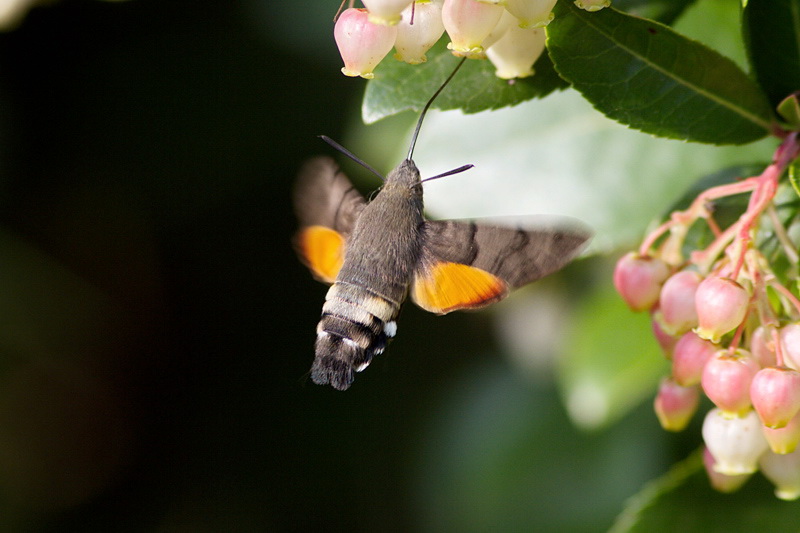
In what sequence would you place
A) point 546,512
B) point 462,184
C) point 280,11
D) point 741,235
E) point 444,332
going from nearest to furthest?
point 741,235
point 462,184
point 546,512
point 280,11
point 444,332

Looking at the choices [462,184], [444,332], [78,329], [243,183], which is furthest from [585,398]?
[78,329]

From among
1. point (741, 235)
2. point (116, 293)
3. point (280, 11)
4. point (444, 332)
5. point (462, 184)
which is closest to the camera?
point (741, 235)

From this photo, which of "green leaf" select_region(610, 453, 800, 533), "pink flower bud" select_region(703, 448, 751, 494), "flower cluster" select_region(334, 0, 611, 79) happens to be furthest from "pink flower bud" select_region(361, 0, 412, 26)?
"green leaf" select_region(610, 453, 800, 533)

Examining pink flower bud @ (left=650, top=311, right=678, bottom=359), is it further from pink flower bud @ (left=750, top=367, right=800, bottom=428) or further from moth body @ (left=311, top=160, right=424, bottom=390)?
moth body @ (left=311, top=160, right=424, bottom=390)

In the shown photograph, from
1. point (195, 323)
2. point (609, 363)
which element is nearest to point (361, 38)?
point (609, 363)

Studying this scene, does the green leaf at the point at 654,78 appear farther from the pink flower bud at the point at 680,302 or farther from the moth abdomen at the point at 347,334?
the moth abdomen at the point at 347,334

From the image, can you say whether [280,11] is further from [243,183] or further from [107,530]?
[107,530]
